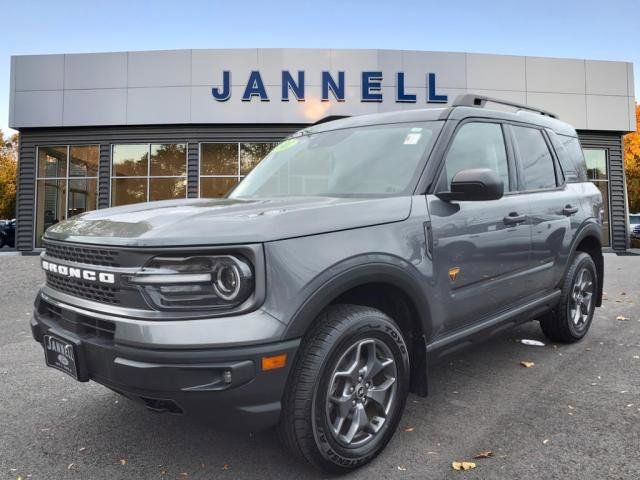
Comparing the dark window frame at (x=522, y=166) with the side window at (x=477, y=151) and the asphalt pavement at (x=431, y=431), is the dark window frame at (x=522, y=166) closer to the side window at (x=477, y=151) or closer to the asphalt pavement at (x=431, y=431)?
the side window at (x=477, y=151)

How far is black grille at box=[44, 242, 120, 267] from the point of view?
85.4 inches

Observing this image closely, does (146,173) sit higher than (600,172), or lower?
lower

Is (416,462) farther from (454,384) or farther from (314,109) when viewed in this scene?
(314,109)

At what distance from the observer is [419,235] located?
2648 mm

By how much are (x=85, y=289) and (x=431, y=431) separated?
6.62ft

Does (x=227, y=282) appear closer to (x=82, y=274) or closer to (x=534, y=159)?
(x=82, y=274)

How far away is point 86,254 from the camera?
2.30m

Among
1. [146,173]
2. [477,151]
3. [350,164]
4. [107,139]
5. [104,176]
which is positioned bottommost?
[350,164]

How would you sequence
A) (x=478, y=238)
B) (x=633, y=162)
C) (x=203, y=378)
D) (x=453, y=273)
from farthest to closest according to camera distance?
(x=633, y=162) < (x=478, y=238) < (x=453, y=273) < (x=203, y=378)

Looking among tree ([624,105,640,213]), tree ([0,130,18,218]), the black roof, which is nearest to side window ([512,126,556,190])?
the black roof

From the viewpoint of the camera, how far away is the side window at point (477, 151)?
3.06 metres

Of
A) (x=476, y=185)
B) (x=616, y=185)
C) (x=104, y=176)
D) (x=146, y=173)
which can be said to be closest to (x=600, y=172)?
(x=616, y=185)

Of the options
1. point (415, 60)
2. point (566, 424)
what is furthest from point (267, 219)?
point (415, 60)

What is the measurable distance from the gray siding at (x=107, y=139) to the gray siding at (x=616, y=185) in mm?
11088
